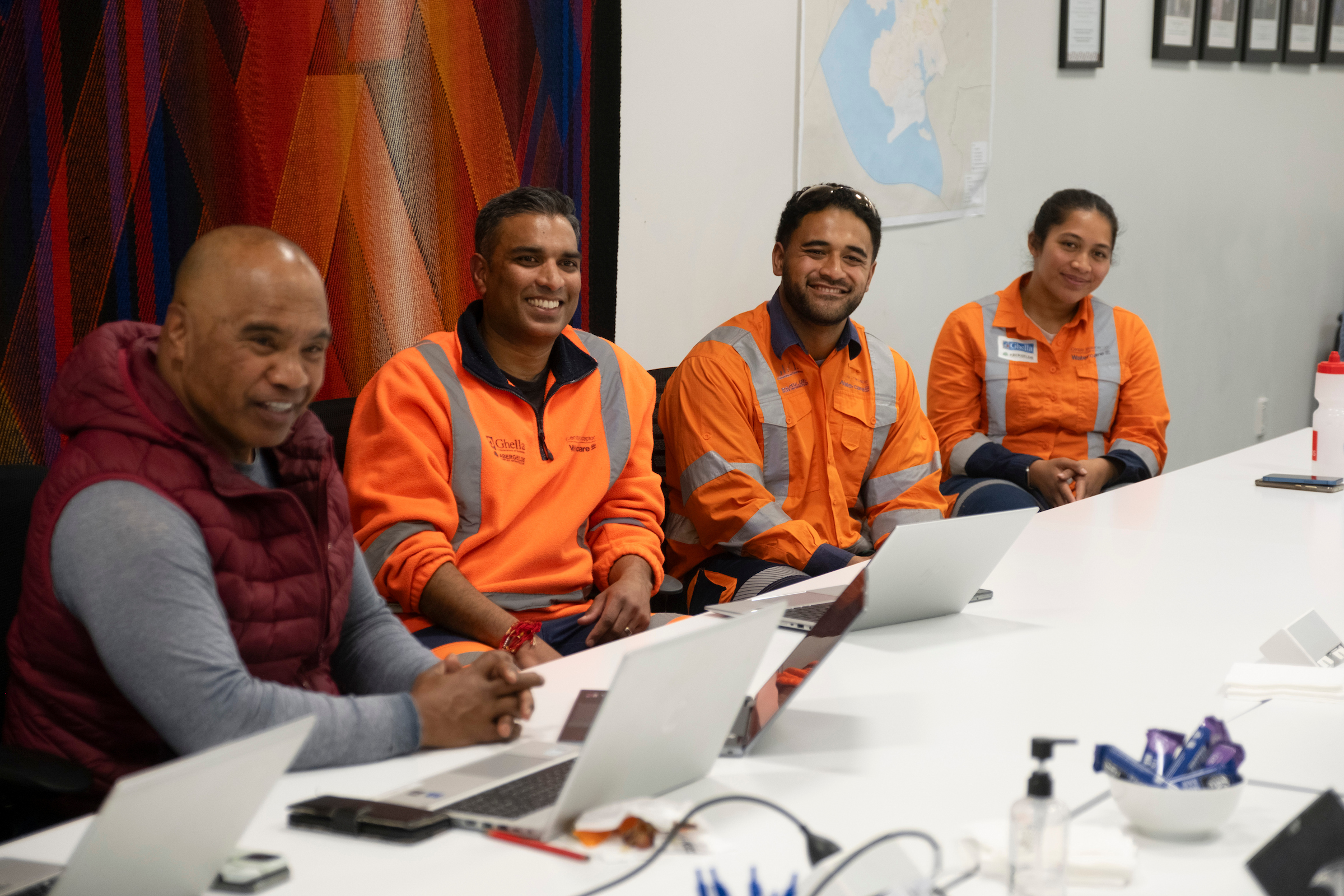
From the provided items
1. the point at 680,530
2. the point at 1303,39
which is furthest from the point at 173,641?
the point at 1303,39

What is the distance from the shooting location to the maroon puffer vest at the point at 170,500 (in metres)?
1.33

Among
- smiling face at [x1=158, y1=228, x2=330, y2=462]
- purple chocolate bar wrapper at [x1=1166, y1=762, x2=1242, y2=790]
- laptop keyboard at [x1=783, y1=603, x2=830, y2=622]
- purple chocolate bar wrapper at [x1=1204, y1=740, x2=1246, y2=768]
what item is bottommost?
laptop keyboard at [x1=783, y1=603, x2=830, y2=622]

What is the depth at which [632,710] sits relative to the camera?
1.05 metres

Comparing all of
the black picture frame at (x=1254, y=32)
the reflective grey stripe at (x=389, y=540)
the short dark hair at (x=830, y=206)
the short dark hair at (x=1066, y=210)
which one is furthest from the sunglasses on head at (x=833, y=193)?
the black picture frame at (x=1254, y=32)

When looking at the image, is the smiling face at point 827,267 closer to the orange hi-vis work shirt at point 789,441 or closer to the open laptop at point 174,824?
the orange hi-vis work shirt at point 789,441

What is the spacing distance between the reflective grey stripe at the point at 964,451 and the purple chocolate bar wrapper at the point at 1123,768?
235cm

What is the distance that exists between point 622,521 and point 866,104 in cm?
213

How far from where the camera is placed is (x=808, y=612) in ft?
5.95

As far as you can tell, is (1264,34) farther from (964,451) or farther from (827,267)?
(827,267)

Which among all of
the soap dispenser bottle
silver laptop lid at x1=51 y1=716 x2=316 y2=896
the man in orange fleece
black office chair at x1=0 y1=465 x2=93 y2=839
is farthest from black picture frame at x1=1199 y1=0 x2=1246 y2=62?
silver laptop lid at x1=51 y1=716 x2=316 y2=896

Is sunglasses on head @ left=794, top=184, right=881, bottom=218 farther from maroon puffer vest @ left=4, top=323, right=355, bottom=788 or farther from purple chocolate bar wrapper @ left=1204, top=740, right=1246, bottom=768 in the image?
purple chocolate bar wrapper @ left=1204, top=740, right=1246, bottom=768

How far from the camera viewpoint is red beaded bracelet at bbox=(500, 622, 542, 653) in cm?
204

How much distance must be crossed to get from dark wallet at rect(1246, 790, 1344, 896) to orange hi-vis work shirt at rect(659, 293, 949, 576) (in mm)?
1598

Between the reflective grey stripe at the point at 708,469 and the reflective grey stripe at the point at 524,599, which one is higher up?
the reflective grey stripe at the point at 708,469
